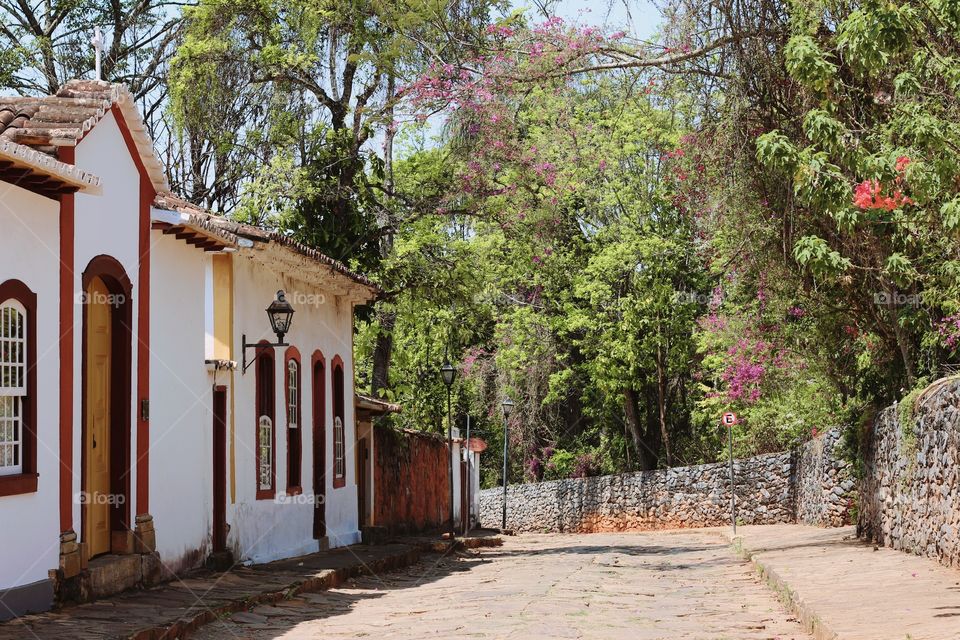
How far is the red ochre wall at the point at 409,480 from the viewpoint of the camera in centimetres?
2552

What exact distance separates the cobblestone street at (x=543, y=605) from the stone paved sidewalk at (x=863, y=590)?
1.03 ft

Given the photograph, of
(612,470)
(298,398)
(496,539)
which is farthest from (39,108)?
(612,470)

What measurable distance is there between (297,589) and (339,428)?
27.5 feet

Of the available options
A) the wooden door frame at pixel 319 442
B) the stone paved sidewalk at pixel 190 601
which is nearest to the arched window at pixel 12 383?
the stone paved sidewalk at pixel 190 601

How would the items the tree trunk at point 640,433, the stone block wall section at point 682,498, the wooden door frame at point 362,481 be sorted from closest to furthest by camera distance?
the wooden door frame at point 362,481 < the stone block wall section at point 682,498 < the tree trunk at point 640,433

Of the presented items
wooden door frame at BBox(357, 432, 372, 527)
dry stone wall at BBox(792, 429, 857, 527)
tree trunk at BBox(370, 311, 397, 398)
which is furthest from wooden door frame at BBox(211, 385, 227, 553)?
tree trunk at BBox(370, 311, 397, 398)

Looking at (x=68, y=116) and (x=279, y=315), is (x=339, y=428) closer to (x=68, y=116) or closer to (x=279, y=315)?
(x=279, y=315)

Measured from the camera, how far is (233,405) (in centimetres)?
1592

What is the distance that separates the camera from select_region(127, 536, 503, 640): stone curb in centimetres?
981

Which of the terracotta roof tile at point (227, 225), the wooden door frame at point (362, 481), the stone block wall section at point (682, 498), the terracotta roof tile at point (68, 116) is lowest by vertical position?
the stone block wall section at point (682, 498)

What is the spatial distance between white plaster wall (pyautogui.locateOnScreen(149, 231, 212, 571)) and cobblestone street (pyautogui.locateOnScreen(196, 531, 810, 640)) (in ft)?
5.80

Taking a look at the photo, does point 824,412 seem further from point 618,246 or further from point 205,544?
point 205,544

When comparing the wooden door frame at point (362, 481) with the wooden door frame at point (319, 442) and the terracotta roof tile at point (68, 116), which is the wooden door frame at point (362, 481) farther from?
the terracotta roof tile at point (68, 116)

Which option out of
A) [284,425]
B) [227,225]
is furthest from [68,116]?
[284,425]
